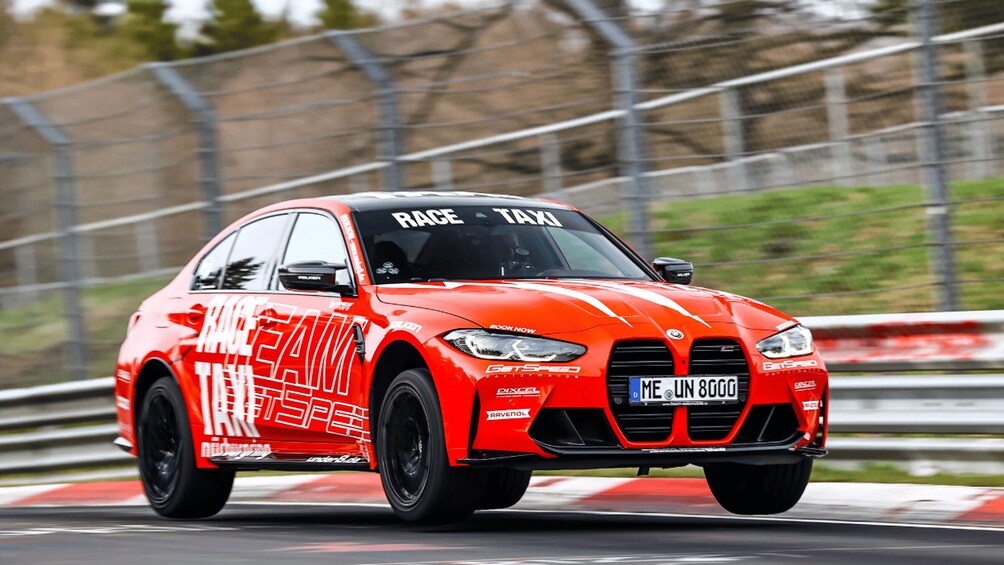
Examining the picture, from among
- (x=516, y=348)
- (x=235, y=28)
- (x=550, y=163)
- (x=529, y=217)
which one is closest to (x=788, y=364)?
(x=516, y=348)

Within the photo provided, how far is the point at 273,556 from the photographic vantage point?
727cm

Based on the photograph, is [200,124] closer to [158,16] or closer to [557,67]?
[557,67]

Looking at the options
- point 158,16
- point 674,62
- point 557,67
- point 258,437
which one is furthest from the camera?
point 158,16

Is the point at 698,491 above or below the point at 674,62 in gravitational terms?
below

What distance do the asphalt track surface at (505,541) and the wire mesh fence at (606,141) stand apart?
271 centimetres

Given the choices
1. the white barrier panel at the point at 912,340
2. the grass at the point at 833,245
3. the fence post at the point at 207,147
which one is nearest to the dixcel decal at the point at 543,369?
the white barrier panel at the point at 912,340

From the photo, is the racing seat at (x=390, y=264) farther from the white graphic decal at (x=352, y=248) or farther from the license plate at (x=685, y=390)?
the license plate at (x=685, y=390)

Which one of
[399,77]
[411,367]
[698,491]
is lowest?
[698,491]

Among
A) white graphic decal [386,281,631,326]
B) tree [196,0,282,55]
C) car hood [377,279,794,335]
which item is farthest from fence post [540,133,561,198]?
tree [196,0,282,55]

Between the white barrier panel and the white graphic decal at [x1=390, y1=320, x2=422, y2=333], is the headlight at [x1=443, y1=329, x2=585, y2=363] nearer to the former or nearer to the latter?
the white graphic decal at [x1=390, y1=320, x2=422, y2=333]

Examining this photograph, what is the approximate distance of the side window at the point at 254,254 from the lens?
9820 millimetres

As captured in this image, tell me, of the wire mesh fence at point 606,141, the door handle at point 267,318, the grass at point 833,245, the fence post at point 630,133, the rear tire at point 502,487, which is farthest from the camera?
the fence post at point 630,133

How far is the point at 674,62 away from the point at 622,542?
15.6ft

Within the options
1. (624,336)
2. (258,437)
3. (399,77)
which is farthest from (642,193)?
(624,336)
